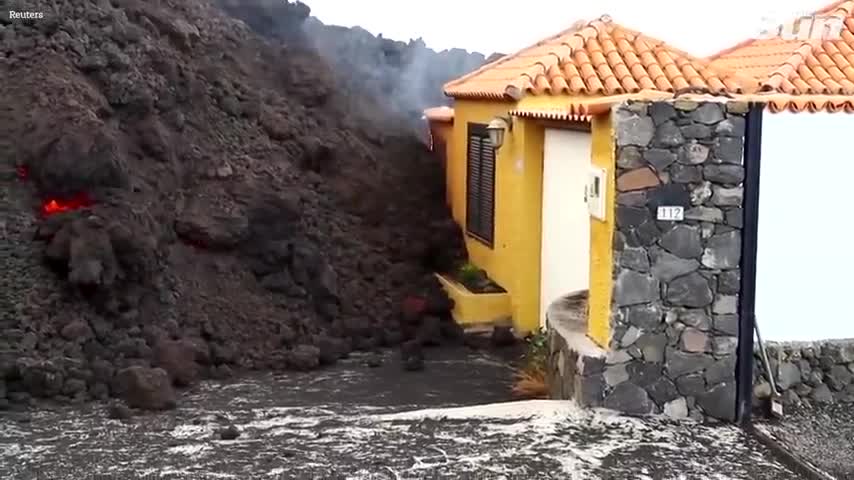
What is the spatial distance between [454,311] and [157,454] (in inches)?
237

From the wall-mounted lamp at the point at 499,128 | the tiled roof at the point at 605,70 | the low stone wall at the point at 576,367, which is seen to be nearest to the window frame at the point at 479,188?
the wall-mounted lamp at the point at 499,128

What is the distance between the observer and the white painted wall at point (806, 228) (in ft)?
26.6

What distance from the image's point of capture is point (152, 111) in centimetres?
1256

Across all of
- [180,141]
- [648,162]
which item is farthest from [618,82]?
[180,141]

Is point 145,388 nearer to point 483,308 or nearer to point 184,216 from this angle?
point 184,216

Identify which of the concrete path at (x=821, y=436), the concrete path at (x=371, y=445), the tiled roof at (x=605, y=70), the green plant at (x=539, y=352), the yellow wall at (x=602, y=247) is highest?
the tiled roof at (x=605, y=70)

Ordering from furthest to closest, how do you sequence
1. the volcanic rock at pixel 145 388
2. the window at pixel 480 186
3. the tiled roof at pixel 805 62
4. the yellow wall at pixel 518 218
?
the window at pixel 480 186 < the yellow wall at pixel 518 218 < the tiled roof at pixel 805 62 < the volcanic rock at pixel 145 388

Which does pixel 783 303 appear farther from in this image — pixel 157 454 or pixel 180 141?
pixel 180 141

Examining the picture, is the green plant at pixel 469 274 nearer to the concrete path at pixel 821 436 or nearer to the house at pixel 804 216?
the house at pixel 804 216

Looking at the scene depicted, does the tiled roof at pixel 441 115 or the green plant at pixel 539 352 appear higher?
the tiled roof at pixel 441 115

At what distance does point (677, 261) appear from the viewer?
26.1 feet

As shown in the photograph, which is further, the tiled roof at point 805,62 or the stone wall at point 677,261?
the tiled roof at point 805,62

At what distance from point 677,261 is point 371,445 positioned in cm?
279

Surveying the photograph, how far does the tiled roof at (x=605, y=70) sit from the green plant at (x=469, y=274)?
2.35 m
